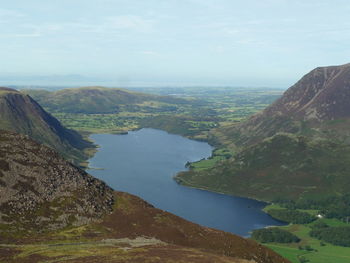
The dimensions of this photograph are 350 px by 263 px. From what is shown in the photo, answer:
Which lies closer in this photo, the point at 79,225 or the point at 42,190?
the point at 79,225

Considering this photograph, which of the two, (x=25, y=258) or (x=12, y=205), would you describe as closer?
(x=25, y=258)

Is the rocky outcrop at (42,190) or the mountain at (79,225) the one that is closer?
the mountain at (79,225)

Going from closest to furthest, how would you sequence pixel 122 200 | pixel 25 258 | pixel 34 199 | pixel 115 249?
1. pixel 25 258
2. pixel 115 249
3. pixel 34 199
4. pixel 122 200

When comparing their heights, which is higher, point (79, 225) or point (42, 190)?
point (42, 190)

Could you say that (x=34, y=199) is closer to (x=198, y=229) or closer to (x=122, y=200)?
(x=122, y=200)

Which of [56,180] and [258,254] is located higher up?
[56,180]

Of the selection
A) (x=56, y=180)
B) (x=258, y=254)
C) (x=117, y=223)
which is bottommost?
(x=258, y=254)

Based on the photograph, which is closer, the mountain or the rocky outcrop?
the mountain

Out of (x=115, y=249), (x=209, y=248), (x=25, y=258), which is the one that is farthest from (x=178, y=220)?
(x=25, y=258)
